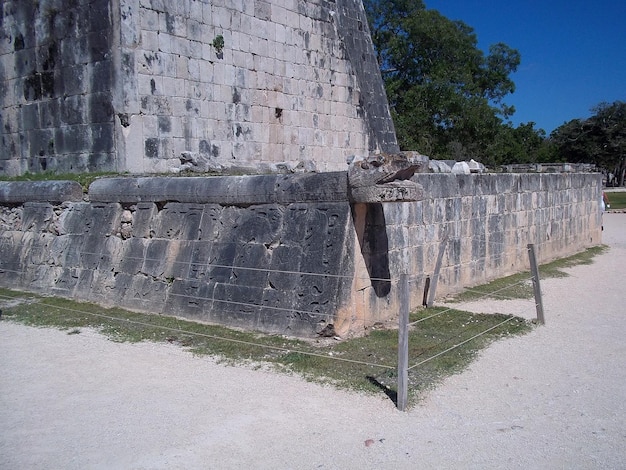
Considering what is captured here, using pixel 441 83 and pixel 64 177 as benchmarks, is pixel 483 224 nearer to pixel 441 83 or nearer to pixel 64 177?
pixel 64 177

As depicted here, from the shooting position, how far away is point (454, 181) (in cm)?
923

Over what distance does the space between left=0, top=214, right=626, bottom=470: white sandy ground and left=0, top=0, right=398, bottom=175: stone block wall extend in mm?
4645

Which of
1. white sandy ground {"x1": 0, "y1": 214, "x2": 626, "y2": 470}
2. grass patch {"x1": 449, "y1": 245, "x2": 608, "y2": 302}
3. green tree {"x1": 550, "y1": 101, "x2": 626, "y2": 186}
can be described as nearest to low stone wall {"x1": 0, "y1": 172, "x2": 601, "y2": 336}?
grass patch {"x1": 449, "y1": 245, "x2": 608, "y2": 302}

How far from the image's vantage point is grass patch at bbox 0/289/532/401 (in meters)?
5.48

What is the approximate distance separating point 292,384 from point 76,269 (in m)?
4.81

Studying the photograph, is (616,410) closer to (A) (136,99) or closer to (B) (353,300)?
(B) (353,300)

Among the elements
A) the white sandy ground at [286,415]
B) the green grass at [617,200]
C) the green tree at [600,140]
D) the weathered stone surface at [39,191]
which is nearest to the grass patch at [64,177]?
the weathered stone surface at [39,191]

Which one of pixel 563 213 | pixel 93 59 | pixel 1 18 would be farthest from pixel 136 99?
pixel 563 213

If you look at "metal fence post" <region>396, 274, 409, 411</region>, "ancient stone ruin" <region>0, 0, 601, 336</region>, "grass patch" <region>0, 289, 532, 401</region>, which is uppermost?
"ancient stone ruin" <region>0, 0, 601, 336</region>

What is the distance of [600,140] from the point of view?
157ft

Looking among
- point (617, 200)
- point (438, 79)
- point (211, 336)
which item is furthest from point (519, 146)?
point (211, 336)

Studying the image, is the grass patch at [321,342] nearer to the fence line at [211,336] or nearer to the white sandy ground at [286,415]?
the fence line at [211,336]

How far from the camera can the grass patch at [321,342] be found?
5480 mm

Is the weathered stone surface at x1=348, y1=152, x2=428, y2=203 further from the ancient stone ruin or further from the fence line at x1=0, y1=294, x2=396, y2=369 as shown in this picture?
the fence line at x1=0, y1=294, x2=396, y2=369
